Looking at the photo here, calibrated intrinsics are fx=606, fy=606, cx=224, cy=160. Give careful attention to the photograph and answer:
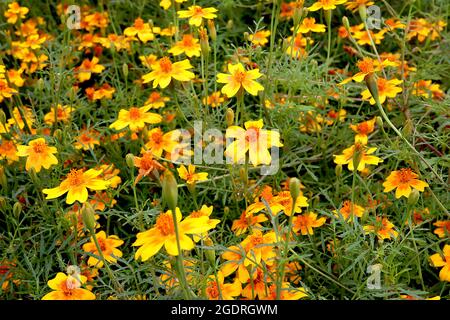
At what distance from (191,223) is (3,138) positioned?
908mm

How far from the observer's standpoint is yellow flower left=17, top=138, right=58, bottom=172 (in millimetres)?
1484

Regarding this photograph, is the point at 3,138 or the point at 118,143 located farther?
the point at 118,143

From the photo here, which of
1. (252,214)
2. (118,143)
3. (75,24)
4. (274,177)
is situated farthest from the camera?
(75,24)

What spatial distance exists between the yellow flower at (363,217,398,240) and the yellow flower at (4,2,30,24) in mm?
1433

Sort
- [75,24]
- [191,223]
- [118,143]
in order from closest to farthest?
[191,223]
[118,143]
[75,24]

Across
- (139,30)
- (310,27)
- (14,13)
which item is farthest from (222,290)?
(14,13)

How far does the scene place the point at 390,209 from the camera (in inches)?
63.1

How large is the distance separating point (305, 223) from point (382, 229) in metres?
0.18

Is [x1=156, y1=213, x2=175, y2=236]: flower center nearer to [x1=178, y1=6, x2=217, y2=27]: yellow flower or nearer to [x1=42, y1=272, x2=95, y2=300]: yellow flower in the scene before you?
[x1=42, y1=272, x2=95, y2=300]: yellow flower

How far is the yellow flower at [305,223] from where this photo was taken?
1431 mm

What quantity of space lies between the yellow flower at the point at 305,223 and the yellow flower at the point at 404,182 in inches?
7.1

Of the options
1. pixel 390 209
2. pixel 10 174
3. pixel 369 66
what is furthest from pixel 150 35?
pixel 390 209

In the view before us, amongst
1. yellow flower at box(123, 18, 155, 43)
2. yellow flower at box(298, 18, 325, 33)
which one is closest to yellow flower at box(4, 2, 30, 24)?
yellow flower at box(123, 18, 155, 43)
